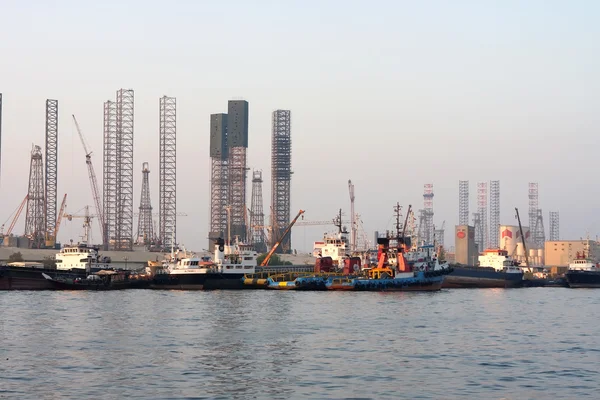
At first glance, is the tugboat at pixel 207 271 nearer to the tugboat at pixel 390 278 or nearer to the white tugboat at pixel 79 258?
the white tugboat at pixel 79 258

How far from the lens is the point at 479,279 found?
175 metres

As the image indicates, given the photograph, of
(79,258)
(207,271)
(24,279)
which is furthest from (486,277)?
(24,279)

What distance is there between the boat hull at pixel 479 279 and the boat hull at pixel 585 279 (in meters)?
11.2

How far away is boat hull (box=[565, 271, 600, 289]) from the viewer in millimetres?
174875

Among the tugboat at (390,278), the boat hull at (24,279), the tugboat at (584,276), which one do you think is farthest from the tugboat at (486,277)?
the boat hull at (24,279)

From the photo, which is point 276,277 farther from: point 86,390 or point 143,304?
point 86,390

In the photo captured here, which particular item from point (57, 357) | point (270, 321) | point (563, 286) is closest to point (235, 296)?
point (270, 321)

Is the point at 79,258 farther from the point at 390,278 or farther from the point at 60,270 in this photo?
the point at 390,278

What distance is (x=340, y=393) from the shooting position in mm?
41531

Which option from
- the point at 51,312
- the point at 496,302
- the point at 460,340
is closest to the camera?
the point at 460,340

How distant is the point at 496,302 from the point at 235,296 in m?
34.8

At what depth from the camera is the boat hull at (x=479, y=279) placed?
564ft

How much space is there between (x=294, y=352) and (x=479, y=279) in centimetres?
12478

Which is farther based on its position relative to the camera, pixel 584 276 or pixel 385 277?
pixel 584 276
